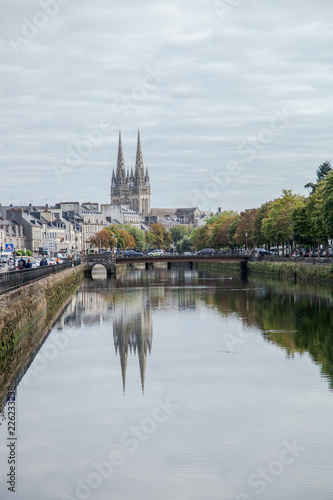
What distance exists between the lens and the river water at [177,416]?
18266 millimetres

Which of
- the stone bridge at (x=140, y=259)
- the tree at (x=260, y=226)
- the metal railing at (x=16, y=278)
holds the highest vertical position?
the tree at (x=260, y=226)

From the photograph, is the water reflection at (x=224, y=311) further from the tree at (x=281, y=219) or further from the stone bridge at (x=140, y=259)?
the stone bridge at (x=140, y=259)

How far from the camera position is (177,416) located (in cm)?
2405

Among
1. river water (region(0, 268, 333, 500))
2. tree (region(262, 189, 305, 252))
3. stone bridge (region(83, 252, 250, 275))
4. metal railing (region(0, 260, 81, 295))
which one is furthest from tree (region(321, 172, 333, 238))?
stone bridge (region(83, 252, 250, 275))

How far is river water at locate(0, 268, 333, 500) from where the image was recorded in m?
18.3

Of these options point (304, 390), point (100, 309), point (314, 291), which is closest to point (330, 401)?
point (304, 390)

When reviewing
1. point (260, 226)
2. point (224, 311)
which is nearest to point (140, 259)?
point (260, 226)

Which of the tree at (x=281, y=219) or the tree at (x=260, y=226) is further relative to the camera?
the tree at (x=260, y=226)

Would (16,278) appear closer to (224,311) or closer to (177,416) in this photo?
(177,416)

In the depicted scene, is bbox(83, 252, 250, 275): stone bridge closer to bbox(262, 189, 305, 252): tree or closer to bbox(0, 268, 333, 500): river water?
bbox(262, 189, 305, 252): tree

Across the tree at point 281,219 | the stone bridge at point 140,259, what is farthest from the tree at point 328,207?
the stone bridge at point 140,259

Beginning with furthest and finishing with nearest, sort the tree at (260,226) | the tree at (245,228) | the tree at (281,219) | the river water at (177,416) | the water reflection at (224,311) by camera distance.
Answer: the tree at (245,228) → the tree at (260,226) → the tree at (281,219) → the water reflection at (224,311) → the river water at (177,416)

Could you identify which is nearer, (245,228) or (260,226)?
(260,226)

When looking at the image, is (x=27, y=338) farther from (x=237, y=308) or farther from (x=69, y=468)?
(x=237, y=308)
